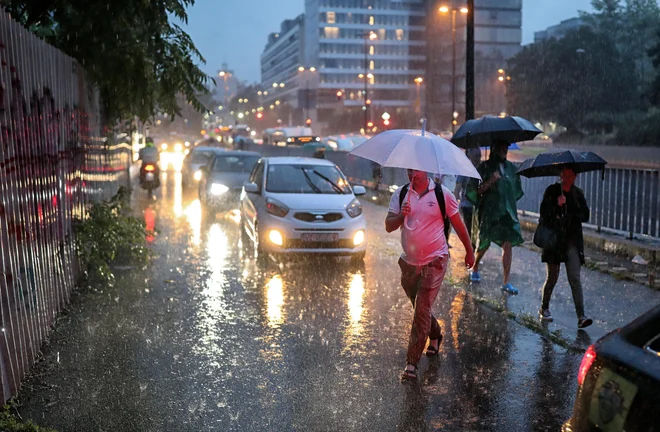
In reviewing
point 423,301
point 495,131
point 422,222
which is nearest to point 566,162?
point 495,131

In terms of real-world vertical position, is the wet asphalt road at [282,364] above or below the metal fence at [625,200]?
below

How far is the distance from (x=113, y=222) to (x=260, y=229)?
2239 millimetres

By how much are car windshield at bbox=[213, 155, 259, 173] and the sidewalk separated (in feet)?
29.4

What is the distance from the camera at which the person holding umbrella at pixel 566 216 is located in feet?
25.2

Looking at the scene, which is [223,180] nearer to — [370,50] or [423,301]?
[423,301]

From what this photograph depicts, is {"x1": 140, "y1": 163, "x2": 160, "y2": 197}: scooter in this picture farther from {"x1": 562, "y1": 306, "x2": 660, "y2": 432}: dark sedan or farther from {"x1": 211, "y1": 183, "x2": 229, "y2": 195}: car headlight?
{"x1": 562, "y1": 306, "x2": 660, "y2": 432}: dark sedan

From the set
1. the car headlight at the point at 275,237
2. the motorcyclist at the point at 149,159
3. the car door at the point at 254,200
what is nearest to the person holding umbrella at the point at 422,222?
the car headlight at the point at 275,237

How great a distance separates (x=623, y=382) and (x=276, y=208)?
9.28 meters

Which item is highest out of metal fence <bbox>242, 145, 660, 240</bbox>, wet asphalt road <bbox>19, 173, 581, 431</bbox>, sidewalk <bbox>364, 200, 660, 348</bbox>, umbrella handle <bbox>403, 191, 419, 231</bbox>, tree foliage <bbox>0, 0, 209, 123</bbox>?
tree foliage <bbox>0, 0, 209, 123</bbox>

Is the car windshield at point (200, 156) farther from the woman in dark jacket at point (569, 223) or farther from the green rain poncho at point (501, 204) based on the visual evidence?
the woman in dark jacket at point (569, 223)

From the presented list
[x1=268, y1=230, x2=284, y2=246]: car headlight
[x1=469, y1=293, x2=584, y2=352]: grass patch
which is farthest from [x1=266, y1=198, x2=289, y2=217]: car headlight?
[x1=469, y1=293, x2=584, y2=352]: grass patch

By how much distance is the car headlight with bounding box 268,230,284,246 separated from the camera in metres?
11.7

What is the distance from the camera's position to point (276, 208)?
12.0 metres

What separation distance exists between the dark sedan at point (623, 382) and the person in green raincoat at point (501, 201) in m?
6.33
